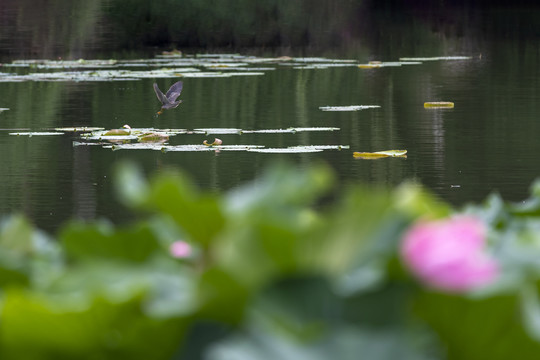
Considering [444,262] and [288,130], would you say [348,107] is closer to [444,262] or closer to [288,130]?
[288,130]

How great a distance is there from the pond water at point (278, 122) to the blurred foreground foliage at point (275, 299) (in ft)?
17.4

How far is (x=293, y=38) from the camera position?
25328 mm

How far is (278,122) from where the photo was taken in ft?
35.4

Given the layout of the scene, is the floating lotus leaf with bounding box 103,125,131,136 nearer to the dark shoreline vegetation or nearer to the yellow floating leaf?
the yellow floating leaf

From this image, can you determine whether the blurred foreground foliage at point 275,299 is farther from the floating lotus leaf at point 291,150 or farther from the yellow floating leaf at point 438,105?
the yellow floating leaf at point 438,105

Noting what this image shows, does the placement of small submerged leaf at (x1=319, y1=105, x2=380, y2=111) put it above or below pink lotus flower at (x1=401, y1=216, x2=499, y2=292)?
below

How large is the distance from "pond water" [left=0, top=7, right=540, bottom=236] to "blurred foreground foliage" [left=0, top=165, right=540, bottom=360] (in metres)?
5.31

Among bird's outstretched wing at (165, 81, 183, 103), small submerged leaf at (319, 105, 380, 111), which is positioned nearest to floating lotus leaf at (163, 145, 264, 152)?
bird's outstretched wing at (165, 81, 183, 103)

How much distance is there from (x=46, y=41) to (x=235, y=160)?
55.3 feet

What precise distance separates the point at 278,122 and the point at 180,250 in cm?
971

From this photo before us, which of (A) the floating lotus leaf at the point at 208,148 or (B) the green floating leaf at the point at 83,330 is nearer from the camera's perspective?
(B) the green floating leaf at the point at 83,330

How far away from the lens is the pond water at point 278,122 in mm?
7449

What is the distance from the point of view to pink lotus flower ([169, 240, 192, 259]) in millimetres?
1090

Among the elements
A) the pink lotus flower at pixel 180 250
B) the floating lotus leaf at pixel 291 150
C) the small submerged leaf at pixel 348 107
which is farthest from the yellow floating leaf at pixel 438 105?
the pink lotus flower at pixel 180 250
